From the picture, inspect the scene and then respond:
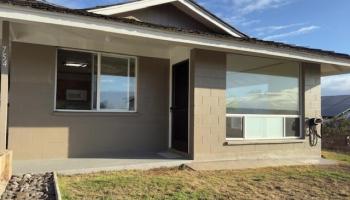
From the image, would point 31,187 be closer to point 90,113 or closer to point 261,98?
point 90,113

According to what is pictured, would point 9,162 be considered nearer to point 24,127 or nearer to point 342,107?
point 24,127

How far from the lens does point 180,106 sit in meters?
10.0

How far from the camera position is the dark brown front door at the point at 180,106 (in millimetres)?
9695

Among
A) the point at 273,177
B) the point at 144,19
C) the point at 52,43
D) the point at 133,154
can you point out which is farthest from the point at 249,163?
the point at 52,43

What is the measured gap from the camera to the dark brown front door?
9.70m

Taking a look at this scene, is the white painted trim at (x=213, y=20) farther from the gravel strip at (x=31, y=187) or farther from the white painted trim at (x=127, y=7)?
the gravel strip at (x=31, y=187)

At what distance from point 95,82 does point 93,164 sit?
239 centimetres

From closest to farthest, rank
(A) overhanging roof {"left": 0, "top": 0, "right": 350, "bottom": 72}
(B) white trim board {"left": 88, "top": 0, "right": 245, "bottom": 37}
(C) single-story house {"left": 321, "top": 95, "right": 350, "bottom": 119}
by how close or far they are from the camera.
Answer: (A) overhanging roof {"left": 0, "top": 0, "right": 350, "bottom": 72}, (B) white trim board {"left": 88, "top": 0, "right": 245, "bottom": 37}, (C) single-story house {"left": 321, "top": 95, "right": 350, "bottom": 119}

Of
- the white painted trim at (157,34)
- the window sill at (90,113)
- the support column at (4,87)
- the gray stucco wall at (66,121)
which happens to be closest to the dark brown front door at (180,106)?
the gray stucco wall at (66,121)

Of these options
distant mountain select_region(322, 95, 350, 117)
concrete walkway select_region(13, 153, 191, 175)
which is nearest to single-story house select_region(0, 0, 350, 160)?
concrete walkway select_region(13, 153, 191, 175)

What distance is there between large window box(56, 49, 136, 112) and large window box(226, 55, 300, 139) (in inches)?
108

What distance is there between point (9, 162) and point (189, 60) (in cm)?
483

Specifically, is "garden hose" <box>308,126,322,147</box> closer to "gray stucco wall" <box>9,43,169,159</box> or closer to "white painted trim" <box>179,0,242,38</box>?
"white painted trim" <box>179,0,242,38</box>

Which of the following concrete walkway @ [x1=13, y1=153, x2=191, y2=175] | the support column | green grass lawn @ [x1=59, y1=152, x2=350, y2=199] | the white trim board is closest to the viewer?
green grass lawn @ [x1=59, y1=152, x2=350, y2=199]
